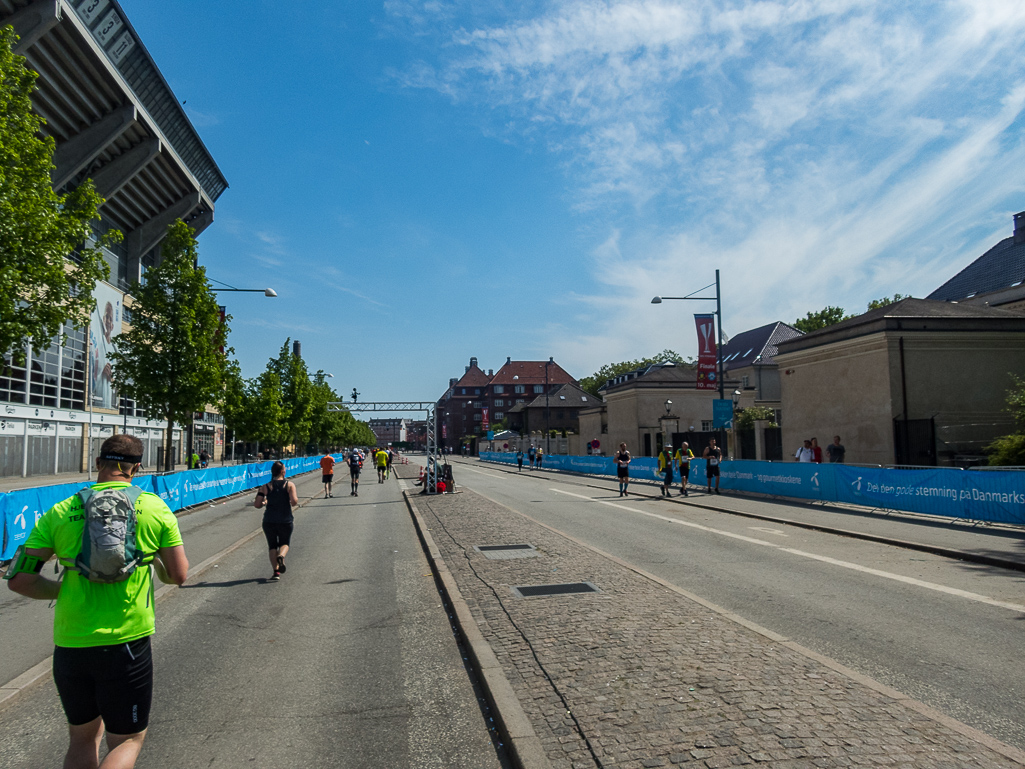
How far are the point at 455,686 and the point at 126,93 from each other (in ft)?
120

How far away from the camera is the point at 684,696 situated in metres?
4.59

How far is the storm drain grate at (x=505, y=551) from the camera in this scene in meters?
10.7

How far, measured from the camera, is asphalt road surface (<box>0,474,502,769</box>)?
4.25 meters

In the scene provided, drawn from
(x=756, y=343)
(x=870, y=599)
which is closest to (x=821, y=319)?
(x=756, y=343)

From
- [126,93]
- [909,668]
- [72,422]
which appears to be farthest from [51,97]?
[909,668]

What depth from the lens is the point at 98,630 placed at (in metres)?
3.01

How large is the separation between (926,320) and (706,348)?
7577mm

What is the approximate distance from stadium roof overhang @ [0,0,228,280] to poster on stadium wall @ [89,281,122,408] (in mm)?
5383

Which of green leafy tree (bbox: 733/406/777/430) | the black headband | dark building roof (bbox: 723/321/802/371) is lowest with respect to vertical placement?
the black headband

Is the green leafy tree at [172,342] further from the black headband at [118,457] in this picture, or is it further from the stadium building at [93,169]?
the black headband at [118,457]

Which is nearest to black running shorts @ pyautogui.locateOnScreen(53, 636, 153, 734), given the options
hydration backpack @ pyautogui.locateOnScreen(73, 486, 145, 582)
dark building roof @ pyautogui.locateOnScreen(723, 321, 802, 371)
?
hydration backpack @ pyautogui.locateOnScreen(73, 486, 145, 582)

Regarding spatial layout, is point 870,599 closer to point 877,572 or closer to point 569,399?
point 877,572

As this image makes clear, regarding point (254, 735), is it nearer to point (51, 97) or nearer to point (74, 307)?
point (74, 307)

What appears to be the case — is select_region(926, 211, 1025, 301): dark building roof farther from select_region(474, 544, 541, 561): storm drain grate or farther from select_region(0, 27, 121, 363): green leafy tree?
select_region(0, 27, 121, 363): green leafy tree
